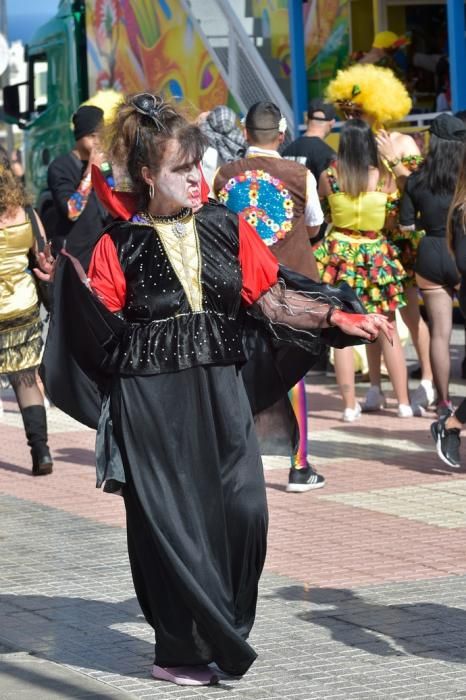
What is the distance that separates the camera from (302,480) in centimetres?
815

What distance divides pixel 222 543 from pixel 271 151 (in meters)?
3.60

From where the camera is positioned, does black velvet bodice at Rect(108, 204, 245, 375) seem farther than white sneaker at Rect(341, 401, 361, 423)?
No

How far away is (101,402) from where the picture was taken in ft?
16.2

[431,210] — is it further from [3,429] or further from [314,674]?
[314,674]

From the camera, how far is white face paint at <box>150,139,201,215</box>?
475 cm

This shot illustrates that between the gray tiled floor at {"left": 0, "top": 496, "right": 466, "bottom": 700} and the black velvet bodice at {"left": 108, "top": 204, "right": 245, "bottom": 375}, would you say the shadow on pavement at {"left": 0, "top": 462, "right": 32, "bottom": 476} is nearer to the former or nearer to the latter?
the gray tiled floor at {"left": 0, "top": 496, "right": 466, "bottom": 700}

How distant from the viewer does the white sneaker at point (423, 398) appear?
10.8 metres

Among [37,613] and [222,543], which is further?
[37,613]

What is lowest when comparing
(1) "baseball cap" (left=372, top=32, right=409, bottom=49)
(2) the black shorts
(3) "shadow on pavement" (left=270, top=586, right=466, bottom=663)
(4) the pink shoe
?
(3) "shadow on pavement" (left=270, top=586, right=466, bottom=663)

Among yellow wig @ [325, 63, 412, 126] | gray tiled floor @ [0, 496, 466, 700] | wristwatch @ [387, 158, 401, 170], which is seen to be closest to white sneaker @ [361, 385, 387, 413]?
wristwatch @ [387, 158, 401, 170]

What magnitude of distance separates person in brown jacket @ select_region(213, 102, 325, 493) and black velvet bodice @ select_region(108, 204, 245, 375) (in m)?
2.86

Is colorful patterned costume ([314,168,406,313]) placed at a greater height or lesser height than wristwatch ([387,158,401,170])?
lesser

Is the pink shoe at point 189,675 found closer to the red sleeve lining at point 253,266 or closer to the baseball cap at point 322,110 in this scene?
the red sleeve lining at point 253,266

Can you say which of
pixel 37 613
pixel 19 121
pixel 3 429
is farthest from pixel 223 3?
pixel 37 613
